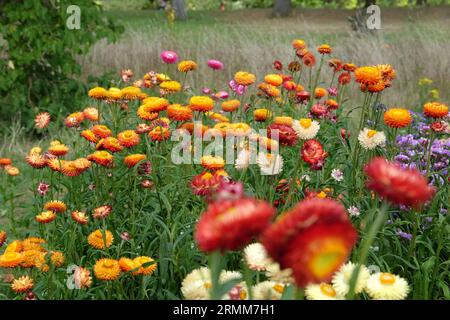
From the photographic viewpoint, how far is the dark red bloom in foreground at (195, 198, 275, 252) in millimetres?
828

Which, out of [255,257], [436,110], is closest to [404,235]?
[436,110]

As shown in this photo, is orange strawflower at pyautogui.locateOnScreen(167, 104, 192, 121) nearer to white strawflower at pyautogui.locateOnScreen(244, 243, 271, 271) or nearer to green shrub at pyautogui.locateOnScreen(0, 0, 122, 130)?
white strawflower at pyautogui.locateOnScreen(244, 243, 271, 271)

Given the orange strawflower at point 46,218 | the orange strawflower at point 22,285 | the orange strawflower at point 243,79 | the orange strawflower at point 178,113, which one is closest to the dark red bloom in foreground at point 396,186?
the orange strawflower at point 22,285

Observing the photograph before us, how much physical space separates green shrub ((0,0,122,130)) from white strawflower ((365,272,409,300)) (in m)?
4.96

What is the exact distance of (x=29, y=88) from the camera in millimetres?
6281

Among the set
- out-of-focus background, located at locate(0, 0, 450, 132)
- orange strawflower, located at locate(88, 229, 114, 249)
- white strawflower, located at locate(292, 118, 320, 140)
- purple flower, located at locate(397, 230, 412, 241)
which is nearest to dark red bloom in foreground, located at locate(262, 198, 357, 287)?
white strawflower, located at locate(292, 118, 320, 140)

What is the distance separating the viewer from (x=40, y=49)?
591cm

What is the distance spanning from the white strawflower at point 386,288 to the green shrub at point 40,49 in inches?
195

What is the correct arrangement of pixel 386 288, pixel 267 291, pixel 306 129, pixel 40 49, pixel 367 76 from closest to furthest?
pixel 267 291 < pixel 386 288 < pixel 306 129 < pixel 367 76 < pixel 40 49

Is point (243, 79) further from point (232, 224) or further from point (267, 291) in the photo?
point (232, 224)

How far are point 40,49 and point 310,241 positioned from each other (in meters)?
5.57
